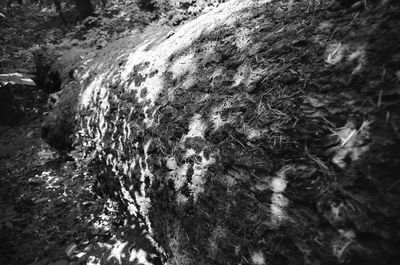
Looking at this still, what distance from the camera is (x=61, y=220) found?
4.18m

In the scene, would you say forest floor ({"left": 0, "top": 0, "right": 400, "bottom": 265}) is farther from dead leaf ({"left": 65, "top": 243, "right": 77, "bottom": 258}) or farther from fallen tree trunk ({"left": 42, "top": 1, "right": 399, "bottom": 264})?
dead leaf ({"left": 65, "top": 243, "right": 77, "bottom": 258})

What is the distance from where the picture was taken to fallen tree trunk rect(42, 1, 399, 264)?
1.31 metres

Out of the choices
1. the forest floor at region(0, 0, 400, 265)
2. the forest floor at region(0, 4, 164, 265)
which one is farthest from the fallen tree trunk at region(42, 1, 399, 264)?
the forest floor at region(0, 4, 164, 265)

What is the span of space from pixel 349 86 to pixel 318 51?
15.4 inches

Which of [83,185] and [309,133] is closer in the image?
[309,133]

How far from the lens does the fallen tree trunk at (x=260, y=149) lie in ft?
4.28

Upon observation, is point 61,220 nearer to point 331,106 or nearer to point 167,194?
point 167,194

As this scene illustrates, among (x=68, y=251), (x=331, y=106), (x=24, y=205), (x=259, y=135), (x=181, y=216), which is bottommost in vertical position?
(x=68, y=251)

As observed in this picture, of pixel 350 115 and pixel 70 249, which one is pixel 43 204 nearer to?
pixel 70 249

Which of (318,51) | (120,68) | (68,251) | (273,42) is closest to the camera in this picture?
(318,51)

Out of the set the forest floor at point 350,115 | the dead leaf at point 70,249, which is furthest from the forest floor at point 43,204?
the forest floor at point 350,115

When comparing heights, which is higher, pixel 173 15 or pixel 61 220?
pixel 173 15

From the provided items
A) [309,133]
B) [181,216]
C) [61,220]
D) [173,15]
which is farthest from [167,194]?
[173,15]

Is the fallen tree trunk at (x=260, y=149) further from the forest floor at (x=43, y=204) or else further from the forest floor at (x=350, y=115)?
the forest floor at (x=43, y=204)
